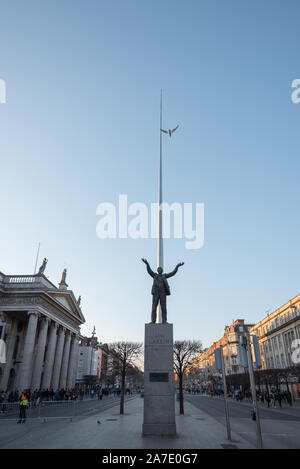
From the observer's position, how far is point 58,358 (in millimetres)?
50500

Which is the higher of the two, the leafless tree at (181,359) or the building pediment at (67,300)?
the building pediment at (67,300)

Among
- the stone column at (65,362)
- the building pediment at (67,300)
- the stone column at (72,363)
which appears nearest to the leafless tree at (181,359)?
the building pediment at (67,300)

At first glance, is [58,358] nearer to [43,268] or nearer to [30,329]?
[30,329]

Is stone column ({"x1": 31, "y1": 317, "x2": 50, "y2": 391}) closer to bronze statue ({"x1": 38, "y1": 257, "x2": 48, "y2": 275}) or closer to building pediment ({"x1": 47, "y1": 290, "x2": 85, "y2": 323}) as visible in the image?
building pediment ({"x1": 47, "y1": 290, "x2": 85, "y2": 323})

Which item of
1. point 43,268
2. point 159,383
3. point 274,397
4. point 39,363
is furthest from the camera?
point 43,268

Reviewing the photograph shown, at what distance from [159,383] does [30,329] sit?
113ft

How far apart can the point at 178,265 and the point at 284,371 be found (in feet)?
135

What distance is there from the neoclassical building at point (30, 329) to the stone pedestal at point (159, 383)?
3128 cm

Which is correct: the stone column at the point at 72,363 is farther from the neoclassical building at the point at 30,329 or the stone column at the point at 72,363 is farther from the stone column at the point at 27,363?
the stone column at the point at 27,363

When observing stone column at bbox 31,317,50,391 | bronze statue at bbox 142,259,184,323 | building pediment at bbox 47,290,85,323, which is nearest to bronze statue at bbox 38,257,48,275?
building pediment at bbox 47,290,85,323

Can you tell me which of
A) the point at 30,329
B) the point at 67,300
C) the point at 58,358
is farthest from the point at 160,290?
the point at 67,300

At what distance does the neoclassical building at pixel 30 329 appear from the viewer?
4062cm

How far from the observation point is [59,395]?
4291 centimetres
